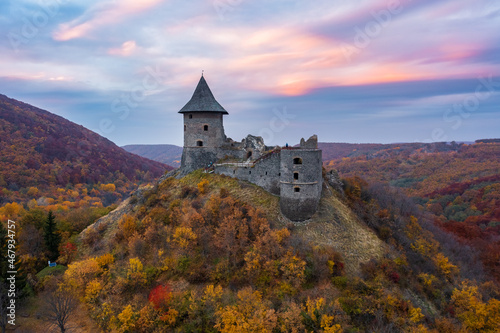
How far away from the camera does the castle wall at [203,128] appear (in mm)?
37781

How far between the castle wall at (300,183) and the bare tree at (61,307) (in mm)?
20101

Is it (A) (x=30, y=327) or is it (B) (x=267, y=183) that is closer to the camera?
(A) (x=30, y=327)

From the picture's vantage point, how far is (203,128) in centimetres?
3797

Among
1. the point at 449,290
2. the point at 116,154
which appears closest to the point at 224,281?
the point at 449,290

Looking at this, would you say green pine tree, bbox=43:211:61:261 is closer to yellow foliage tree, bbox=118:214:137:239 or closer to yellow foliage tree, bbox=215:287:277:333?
yellow foliage tree, bbox=118:214:137:239

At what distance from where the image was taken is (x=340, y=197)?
35.5 metres

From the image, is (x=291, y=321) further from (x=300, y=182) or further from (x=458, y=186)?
(x=458, y=186)

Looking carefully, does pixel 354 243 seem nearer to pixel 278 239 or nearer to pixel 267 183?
pixel 278 239

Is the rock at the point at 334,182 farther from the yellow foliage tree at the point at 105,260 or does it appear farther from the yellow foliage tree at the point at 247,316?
the yellow foliage tree at the point at 105,260

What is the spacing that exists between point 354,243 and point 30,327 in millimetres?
28593

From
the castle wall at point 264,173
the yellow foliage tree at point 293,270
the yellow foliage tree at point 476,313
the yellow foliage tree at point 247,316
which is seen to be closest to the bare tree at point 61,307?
the yellow foliage tree at point 247,316

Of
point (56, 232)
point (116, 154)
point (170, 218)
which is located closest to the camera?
point (170, 218)

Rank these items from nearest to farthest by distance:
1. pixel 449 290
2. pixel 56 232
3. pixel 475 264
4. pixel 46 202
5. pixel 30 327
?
pixel 30 327 → pixel 449 290 → pixel 56 232 → pixel 475 264 → pixel 46 202

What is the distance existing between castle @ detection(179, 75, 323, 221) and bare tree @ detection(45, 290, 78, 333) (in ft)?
61.0
